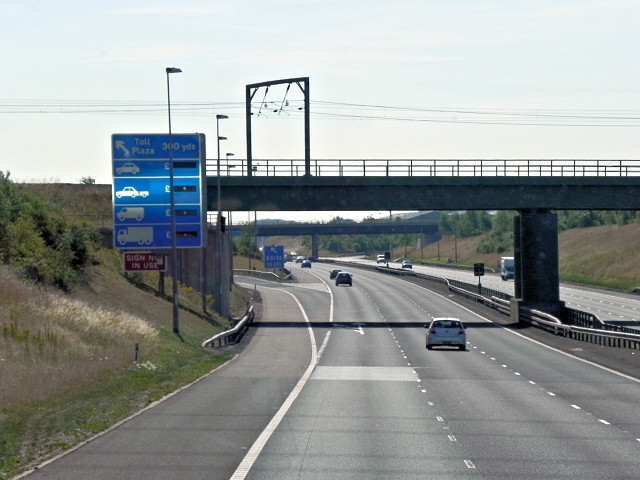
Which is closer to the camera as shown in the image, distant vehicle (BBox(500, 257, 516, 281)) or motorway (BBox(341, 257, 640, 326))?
motorway (BBox(341, 257, 640, 326))

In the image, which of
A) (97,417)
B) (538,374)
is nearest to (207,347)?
(538,374)

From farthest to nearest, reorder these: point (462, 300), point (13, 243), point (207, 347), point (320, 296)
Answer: point (320, 296) < point (462, 300) < point (13, 243) < point (207, 347)

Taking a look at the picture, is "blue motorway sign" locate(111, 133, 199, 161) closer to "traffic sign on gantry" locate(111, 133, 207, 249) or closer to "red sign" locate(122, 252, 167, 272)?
"traffic sign on gantry" locate(111, 133, 207, 249)

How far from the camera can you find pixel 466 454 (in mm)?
15797

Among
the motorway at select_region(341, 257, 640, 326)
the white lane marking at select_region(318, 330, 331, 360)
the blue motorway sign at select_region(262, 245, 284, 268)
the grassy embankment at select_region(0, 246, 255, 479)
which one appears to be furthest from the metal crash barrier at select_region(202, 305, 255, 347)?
the blue motorway sign at select_region(262, 245, 284, 268)

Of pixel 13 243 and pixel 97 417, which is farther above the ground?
pixel 13 243

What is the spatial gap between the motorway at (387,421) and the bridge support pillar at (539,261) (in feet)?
48.8

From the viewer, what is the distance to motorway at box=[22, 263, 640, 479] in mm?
14531

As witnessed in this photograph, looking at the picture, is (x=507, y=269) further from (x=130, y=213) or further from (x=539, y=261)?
(x=130, y=213)

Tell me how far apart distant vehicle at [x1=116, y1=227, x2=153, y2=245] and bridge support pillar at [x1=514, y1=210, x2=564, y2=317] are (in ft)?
77.0

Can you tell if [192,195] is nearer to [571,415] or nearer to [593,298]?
[571,415]

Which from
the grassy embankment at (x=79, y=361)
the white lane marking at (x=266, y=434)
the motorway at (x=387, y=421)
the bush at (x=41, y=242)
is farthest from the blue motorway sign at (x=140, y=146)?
the white lane marking at (x=266, y=434)

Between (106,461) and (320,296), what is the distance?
77.3 meters

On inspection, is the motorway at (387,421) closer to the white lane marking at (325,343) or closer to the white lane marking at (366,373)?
the white lane marking at (366,373)
